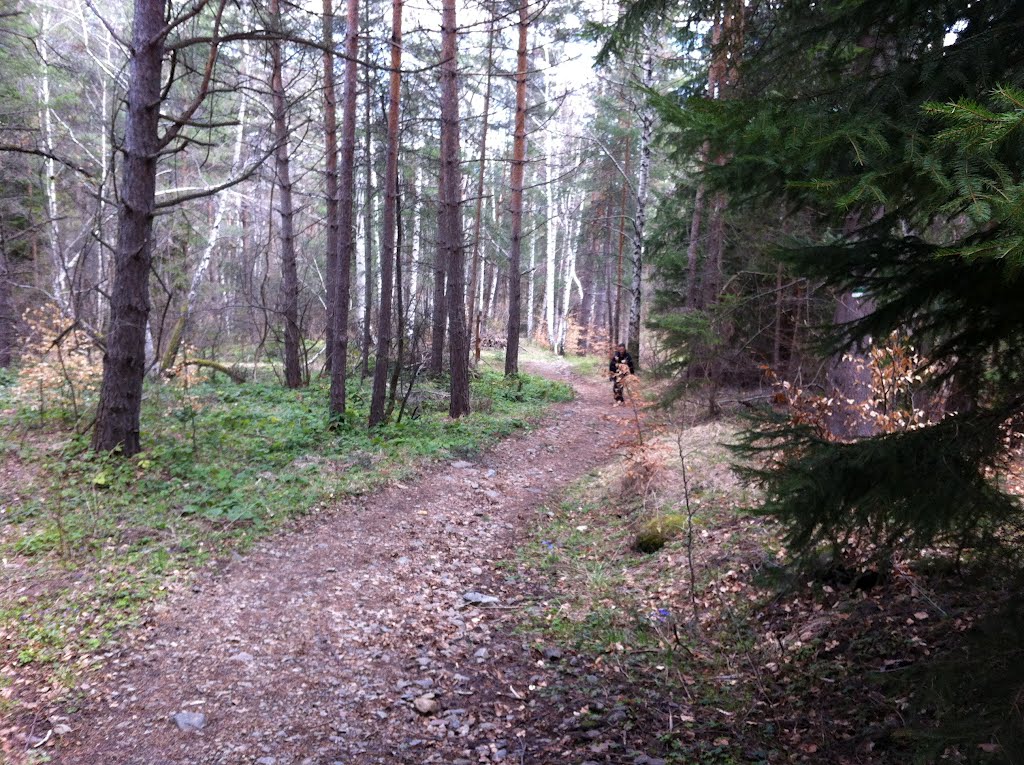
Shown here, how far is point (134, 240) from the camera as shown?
7242mm

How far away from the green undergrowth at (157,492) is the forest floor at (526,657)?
1.27 ft

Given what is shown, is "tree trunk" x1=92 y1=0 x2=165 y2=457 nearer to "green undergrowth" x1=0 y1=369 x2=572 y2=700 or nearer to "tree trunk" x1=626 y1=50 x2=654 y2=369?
"green undergrowth" x1=0 y1=369 x2=572 y2=700

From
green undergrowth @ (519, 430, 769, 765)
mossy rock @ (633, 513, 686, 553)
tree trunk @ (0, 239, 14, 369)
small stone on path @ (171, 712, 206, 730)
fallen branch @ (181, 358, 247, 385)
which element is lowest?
small stone on path @ (171, 712, 206, 730)

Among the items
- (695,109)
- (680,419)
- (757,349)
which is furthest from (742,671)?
(757,349)

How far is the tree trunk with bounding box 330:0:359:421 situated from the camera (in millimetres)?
10688

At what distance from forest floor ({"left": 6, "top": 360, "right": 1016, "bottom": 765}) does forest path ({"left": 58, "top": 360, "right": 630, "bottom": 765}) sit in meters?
0.02

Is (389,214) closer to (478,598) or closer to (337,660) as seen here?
(478,598)

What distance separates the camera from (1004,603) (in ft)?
8.33

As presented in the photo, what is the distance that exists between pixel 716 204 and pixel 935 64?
962cm

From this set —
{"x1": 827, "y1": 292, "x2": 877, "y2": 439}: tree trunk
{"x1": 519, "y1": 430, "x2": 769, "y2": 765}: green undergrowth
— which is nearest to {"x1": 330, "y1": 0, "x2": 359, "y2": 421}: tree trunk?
{"x1": 519, "y1": 430, "x2": 769, "y2": 765}: green undergrowth

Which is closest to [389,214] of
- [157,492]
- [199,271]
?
[157,492]

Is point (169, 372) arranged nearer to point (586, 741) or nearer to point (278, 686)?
point (278, 686)

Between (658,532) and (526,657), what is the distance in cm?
255

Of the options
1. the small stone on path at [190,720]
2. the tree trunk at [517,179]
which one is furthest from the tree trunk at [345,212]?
the small stone on path at [190,720]
